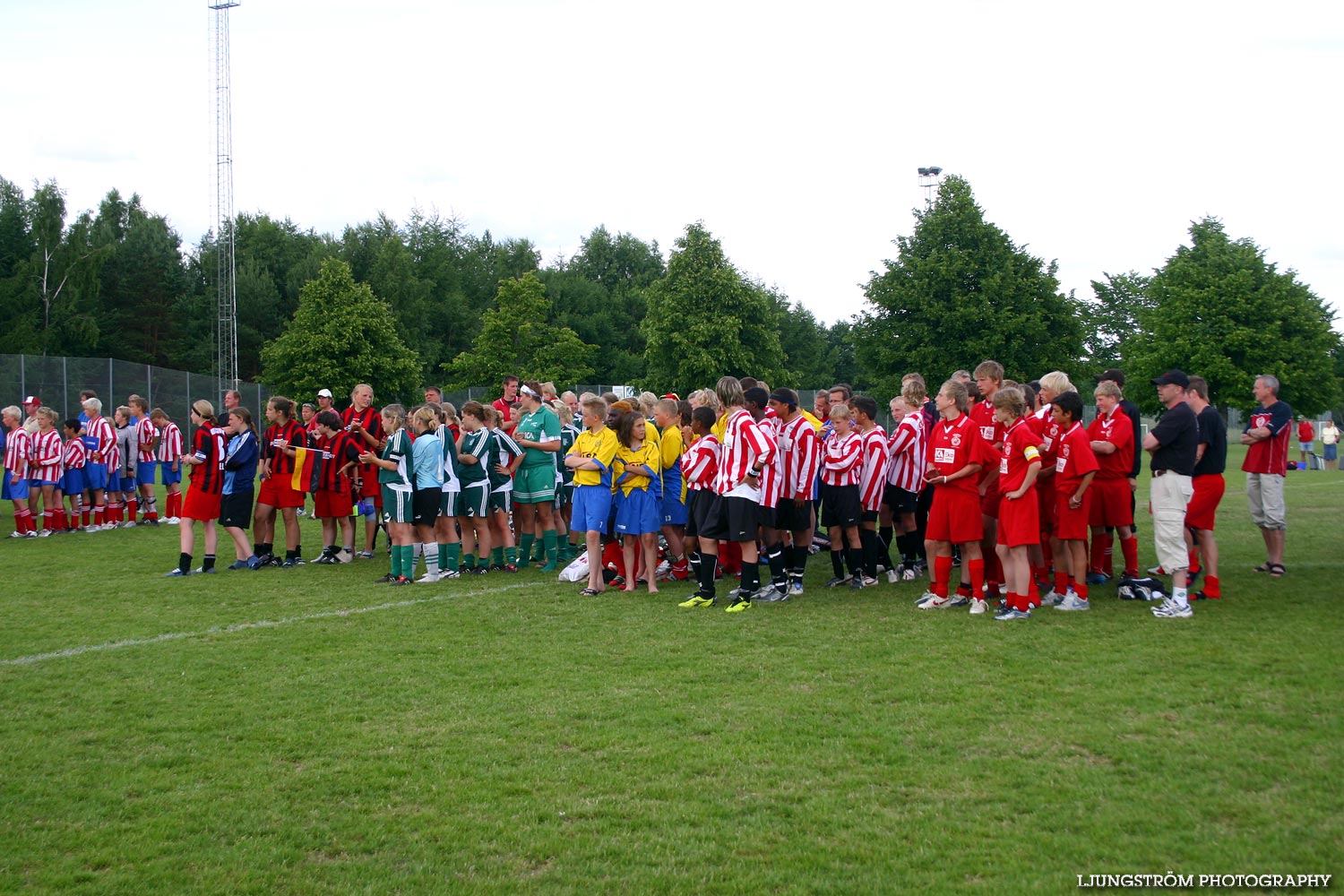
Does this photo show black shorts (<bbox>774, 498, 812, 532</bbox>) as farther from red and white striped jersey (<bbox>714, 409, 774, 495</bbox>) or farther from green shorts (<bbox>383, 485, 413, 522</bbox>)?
green shorts (<bbox>383, 485, 413, 522</bbox>)

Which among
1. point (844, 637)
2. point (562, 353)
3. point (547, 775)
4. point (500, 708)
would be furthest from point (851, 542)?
point (562, 353)

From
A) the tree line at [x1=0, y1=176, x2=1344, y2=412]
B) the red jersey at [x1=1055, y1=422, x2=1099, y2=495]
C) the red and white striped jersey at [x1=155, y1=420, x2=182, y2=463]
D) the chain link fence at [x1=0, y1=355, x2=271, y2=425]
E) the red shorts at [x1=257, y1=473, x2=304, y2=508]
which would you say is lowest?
the red shorts at [x1=257, y1=473, x2=304, y2=508]

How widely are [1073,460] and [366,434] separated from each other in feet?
23.7

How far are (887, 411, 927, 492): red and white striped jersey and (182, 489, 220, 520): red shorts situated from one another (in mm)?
7218

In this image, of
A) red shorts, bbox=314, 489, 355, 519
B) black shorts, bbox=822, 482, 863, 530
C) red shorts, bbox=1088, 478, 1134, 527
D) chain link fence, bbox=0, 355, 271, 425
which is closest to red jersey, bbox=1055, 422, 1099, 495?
red shorts, bbox=1088, 478, 1134, 527

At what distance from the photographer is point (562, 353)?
53.2 metres

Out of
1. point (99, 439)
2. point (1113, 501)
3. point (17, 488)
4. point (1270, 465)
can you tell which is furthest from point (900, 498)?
point (17, 488)

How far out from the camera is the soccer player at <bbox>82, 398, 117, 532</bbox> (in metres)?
16.1

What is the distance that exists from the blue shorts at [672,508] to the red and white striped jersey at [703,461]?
3.42 feet

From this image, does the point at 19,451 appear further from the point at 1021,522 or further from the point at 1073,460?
the point at 1073,460

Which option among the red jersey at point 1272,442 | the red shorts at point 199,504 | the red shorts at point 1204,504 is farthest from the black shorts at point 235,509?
the red jersey at point 1272,442

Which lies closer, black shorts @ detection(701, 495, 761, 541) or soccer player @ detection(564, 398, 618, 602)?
black shorts @ detection(701, 495, 761, 541)

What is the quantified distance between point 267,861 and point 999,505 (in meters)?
6.66

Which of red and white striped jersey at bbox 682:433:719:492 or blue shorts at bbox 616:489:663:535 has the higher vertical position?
red and white striped jersey at bbox 682:433:719:492
